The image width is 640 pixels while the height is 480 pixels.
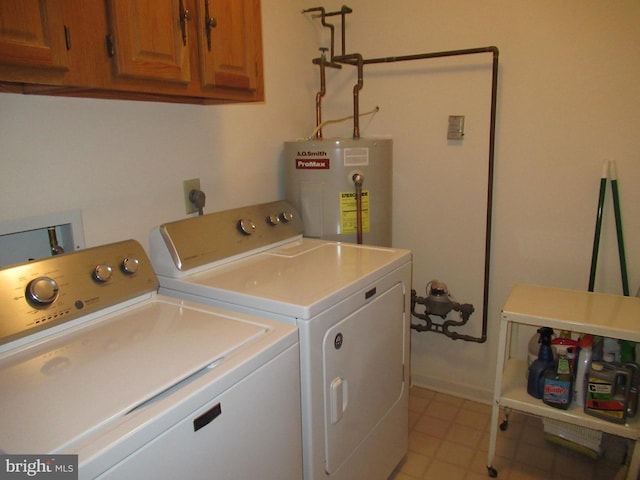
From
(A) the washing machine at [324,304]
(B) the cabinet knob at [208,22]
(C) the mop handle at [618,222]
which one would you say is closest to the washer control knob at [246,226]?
(A) the washing machine at [324,304]

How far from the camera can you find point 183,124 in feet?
5.72

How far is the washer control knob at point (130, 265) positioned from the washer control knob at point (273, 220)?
2.07ft

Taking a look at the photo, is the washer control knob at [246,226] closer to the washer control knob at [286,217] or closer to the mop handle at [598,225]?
the washer control knob at [286,217]

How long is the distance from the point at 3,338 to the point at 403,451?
160 cm

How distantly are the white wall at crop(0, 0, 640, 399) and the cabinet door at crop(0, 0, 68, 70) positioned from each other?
0.38 meters

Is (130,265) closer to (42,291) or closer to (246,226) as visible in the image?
(42,291)

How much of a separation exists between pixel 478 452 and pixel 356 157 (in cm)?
147

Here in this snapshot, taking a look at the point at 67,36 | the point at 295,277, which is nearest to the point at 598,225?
the point at 295,277

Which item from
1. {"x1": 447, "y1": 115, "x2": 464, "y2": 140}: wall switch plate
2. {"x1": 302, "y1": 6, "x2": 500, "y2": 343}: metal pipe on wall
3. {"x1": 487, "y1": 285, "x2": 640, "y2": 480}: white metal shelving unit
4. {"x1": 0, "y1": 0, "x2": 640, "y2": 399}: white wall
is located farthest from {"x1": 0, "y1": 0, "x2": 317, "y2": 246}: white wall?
{"x1": 487, "y1": 285, "x2": 640, "y2": 480}: white metal shelving unit

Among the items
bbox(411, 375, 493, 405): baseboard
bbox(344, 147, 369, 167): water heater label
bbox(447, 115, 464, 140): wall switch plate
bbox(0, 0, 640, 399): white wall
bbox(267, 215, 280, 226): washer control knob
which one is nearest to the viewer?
bbox(0, 0, 640, 399): white wall

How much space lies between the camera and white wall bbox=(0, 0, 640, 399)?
59.7 inches

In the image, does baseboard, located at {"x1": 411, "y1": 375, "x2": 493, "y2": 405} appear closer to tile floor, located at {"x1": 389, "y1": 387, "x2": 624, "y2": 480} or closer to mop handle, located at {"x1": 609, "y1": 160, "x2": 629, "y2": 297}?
tile floor, located at {"x1": 389, "y1": 387, "x2": 624, "y2": 480}

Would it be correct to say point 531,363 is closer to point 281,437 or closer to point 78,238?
point 281,437

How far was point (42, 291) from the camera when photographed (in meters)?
1.11
